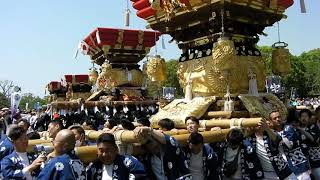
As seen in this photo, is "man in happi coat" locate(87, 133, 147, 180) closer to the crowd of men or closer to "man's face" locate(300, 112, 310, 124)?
the crowd of men

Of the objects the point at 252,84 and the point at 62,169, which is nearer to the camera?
the point at 62,169

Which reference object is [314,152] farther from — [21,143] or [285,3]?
[285,3]

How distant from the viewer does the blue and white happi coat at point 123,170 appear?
122 inches

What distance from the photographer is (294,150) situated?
14.9ft

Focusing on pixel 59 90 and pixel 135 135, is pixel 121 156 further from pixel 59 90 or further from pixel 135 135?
pixel 59 90

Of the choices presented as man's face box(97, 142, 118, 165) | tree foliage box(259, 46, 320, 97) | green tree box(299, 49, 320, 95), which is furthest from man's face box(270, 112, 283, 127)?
green tree box(299, 49, 320, 95)

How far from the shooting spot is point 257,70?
24.9 feet

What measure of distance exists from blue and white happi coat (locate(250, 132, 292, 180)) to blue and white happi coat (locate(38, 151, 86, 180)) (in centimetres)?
216

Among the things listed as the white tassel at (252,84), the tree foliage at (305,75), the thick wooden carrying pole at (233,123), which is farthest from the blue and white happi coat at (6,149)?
the tree foliage at (305,75)

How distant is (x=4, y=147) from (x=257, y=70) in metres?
5.26

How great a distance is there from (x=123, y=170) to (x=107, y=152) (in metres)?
0.21

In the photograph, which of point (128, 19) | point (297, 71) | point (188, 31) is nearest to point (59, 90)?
point (128, 19)

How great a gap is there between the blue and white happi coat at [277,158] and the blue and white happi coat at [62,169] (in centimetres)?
216

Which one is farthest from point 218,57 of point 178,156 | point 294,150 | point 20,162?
point 20,162
